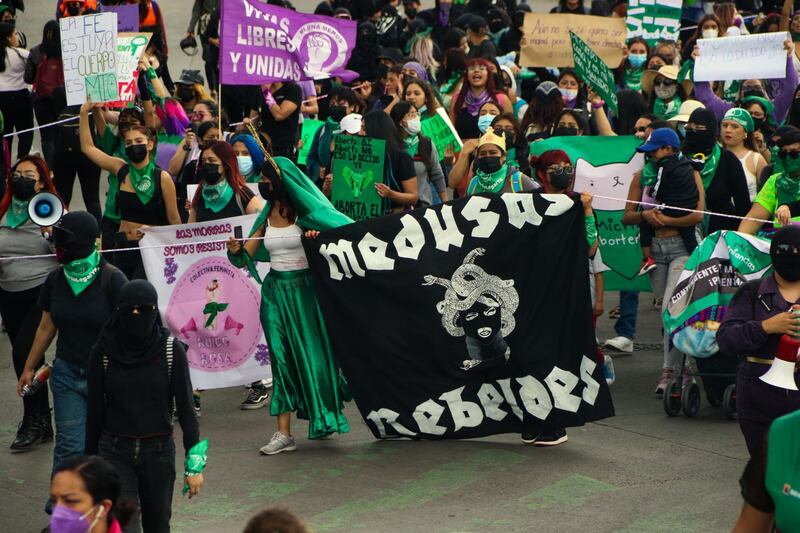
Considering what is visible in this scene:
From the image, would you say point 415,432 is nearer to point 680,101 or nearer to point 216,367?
point 216,367

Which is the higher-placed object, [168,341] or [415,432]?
[168,341]

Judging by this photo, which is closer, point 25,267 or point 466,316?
point 466,316

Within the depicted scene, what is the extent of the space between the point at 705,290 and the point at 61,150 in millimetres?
6725

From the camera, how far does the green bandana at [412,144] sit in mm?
11758

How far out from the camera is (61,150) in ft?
43.1

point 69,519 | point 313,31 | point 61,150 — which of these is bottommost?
point 69,519

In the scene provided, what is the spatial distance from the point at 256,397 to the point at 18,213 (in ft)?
7.05

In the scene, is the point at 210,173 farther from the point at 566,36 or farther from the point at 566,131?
the point at 566,36

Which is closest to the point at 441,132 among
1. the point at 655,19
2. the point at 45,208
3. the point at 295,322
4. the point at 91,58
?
the point at 91,58

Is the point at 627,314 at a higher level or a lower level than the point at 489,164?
lower

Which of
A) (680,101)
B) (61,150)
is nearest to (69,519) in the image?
(61,150)

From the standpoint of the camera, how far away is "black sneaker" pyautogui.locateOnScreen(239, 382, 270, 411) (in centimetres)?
1013

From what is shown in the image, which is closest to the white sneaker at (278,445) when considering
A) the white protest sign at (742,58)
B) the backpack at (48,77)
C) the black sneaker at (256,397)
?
the black sneaker at (256,397)

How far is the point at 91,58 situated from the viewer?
11.0m
